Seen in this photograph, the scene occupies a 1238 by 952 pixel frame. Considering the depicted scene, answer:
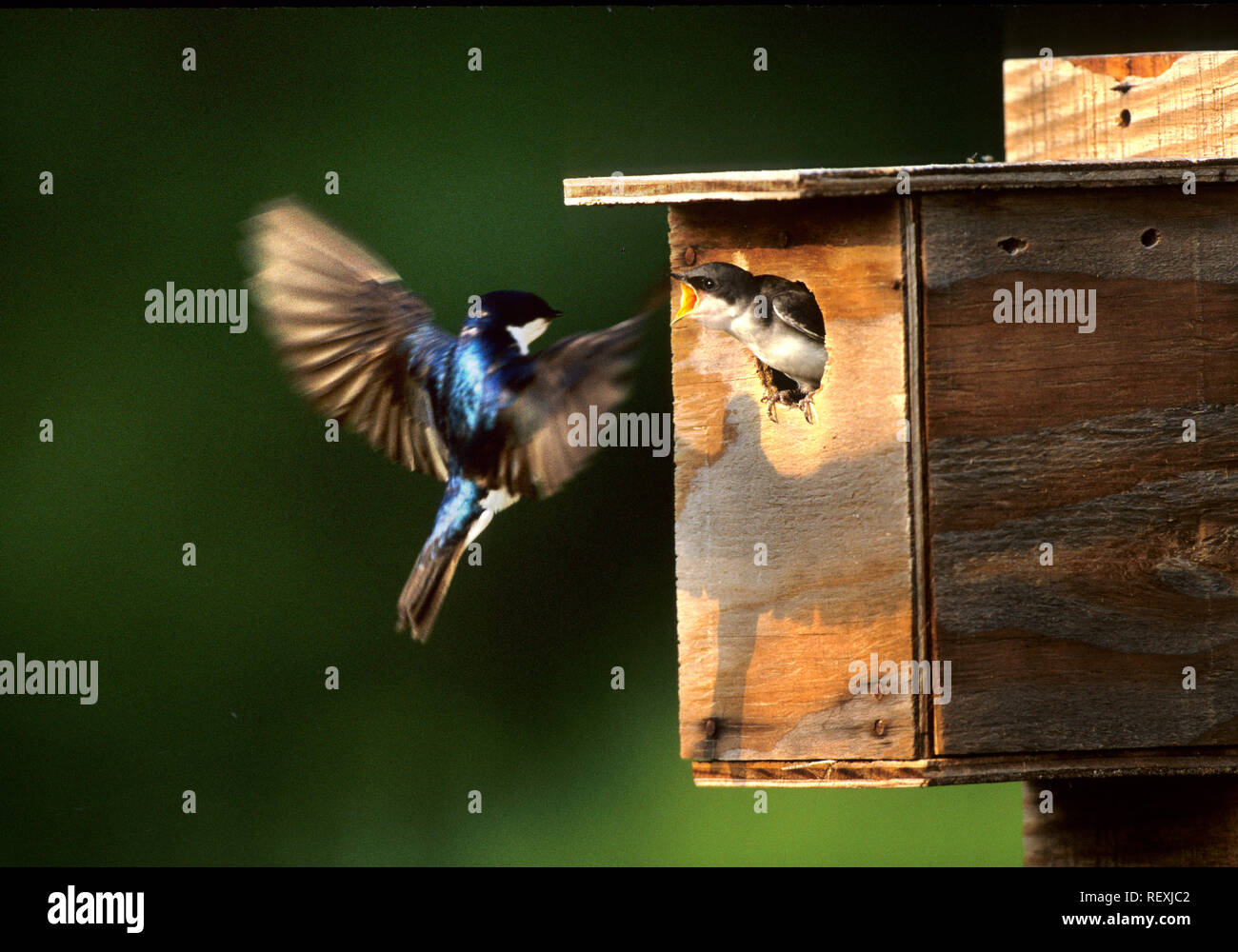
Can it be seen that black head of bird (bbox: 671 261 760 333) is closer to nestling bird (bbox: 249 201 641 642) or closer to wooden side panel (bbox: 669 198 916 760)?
wooden side panel (bbox: 669 198 916 760)

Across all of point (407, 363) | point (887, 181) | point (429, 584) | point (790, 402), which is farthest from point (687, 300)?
point (429, 584)

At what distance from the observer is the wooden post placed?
234cm

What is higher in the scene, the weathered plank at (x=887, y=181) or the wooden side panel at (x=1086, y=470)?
the weathered plank at (x=887, y=181)

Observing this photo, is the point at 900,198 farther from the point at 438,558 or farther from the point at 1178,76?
the point at 438,558

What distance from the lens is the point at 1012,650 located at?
A: 1.96 meters

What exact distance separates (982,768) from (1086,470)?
1.38ft

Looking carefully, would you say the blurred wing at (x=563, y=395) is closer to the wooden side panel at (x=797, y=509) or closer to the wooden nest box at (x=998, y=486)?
the wooden side panel at (x=797, y=509)

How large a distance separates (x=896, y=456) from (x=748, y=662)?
1.14 ft

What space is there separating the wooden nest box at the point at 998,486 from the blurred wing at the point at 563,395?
262mm

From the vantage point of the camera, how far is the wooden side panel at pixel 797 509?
77.4 inches

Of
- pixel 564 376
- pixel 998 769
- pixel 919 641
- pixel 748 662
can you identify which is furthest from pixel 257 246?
pixel 998 769

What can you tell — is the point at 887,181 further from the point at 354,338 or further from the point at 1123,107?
the point at 354,338

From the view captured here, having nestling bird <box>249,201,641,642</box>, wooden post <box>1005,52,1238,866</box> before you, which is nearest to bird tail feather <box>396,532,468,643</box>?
nestling bird <box>249,201,641,642</box>

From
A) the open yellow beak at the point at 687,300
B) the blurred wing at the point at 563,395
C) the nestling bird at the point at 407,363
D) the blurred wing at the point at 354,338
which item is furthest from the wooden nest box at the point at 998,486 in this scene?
the blurred wing at the point at 354,338
